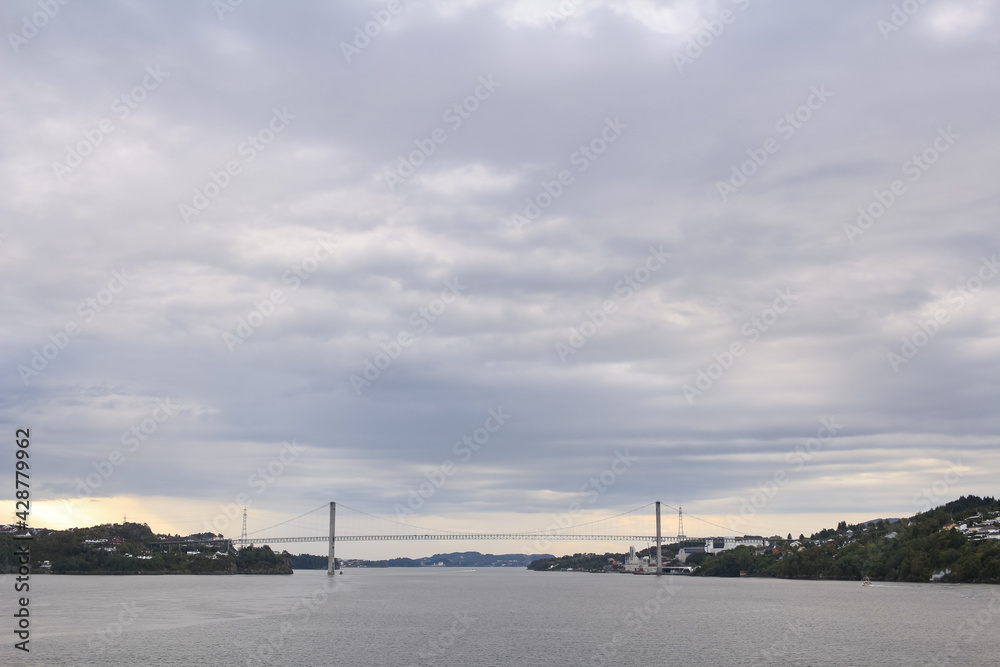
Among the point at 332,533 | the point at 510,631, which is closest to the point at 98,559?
the point at 332,533

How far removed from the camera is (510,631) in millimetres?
58250

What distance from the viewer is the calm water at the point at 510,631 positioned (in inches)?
1774

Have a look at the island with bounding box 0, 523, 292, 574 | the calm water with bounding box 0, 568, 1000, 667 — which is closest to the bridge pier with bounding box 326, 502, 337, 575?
A: the island with bounding box 0, 523, 292, 574

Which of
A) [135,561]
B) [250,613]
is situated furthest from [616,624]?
[135,561]

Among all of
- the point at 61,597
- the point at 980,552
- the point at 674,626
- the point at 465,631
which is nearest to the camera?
the point at 465,631

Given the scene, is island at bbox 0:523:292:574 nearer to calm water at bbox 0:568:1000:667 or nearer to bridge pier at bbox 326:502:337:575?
bridge pier at bbox 326:502:337:575

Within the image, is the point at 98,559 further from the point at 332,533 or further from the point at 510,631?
the point at 510,631

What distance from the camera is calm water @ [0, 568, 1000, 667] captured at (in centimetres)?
4506

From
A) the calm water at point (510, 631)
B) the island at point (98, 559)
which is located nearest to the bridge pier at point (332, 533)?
the island at point (98, 559)

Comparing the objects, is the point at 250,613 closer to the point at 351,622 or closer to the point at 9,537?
the point at 351,622

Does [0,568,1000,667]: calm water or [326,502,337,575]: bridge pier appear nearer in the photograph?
[0,568,1000,667]: calm water

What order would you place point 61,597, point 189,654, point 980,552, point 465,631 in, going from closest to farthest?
point 189,654, point 465,631, point 61,597, point 980,552

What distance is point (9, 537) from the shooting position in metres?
178

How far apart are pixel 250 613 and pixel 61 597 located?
32.7m
